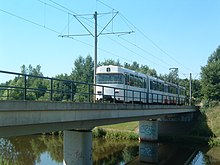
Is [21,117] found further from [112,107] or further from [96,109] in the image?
[112,107]

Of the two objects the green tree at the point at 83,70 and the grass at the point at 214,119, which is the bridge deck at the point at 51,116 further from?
the green tree at the point at 83,70

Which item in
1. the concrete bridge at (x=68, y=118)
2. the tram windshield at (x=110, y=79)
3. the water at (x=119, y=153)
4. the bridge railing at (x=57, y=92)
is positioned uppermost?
the tram windshield at (x=110, y=79)

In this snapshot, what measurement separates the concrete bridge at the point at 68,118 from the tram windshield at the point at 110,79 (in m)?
5.34

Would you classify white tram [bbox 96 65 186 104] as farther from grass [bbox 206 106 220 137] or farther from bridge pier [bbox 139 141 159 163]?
grass [bbox 206 106 220 137]

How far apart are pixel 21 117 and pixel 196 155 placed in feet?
88.6

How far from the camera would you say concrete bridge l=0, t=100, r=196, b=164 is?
423 inches

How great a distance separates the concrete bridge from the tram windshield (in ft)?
17.5

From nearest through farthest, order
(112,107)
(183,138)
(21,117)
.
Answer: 1. (21,117)
2. (112,107)
3. (183,138)

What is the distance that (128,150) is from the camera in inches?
1383

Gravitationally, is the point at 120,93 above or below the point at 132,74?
below

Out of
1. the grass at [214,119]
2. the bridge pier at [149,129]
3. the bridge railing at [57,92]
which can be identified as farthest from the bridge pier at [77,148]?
the grass at [214,119]

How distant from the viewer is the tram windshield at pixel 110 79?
28.6m

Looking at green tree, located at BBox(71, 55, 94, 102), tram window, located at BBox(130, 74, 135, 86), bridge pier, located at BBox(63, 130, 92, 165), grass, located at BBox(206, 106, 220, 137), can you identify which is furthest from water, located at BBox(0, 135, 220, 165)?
green tree, located at BBox(71, 55, 94, 102)

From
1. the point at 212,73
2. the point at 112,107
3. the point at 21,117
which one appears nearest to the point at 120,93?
the point at 112,107
